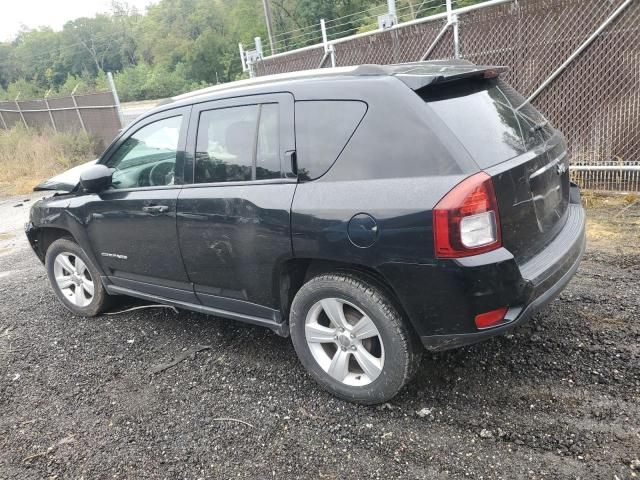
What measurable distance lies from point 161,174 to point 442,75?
6.76ft

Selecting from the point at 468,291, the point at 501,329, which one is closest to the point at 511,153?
the point at 468,291

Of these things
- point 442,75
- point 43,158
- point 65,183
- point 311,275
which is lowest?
point 43,158

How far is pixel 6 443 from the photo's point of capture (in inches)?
118

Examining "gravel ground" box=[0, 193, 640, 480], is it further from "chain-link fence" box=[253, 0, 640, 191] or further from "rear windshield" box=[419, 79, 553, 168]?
"chain-link fence" box=[253, 0, 640, 191]

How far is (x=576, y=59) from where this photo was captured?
628 centimetres

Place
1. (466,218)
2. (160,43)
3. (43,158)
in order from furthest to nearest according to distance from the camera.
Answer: (160,43), (43,158), (466,218)

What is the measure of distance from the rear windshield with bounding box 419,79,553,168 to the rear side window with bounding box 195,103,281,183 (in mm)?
944

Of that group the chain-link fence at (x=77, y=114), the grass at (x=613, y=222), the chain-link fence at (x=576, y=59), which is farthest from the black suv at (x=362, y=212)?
the chain-link fence at (x=77, y=114)

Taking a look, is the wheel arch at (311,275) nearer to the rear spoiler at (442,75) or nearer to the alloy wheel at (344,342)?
the alloy wheel at (344,342)

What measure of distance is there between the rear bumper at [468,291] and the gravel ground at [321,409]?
52cm

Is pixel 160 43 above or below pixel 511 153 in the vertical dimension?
above

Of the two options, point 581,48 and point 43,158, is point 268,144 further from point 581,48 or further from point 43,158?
point 43,158

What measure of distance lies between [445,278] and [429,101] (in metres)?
0.92

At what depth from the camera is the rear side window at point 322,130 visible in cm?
270
